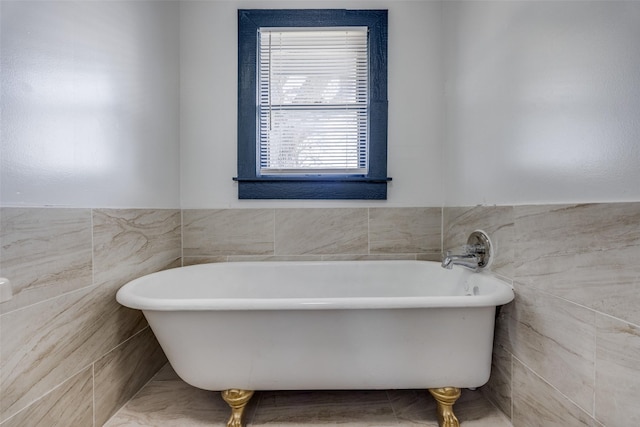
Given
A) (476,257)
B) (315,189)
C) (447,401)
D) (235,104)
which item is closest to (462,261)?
(476,257)

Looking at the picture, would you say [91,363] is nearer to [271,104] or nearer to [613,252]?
[271,104]

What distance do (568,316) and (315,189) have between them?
112 cm

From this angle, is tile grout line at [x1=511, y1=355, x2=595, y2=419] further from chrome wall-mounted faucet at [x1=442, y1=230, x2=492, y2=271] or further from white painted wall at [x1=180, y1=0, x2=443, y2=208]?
white painted wall at [x1=180, y1=0, x2=443, y2=208]

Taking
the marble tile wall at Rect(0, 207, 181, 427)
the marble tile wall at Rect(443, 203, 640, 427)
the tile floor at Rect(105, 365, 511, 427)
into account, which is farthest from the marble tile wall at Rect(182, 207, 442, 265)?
the tile floor at Rect(105, 365, 511, 427)

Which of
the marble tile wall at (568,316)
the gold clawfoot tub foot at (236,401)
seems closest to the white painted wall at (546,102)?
the marble tile wall at (568,316)

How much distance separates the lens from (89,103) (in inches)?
37.1

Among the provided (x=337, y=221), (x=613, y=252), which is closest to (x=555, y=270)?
(x=613, y=252)

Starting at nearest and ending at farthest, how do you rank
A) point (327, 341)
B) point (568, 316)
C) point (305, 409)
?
point (568, 316) → point (327, 341) → point (305, 409)

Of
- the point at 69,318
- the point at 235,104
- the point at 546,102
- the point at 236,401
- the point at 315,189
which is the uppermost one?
the point at 235,104

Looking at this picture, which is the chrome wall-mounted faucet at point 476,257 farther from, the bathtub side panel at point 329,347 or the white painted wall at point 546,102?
the bathtub side panel at point 329,347

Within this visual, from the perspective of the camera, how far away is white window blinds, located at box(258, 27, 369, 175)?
60.8 inches

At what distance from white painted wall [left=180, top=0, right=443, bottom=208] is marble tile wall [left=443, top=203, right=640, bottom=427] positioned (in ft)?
1.90

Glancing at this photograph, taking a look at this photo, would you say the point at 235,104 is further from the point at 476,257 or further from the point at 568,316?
the point at 568,316

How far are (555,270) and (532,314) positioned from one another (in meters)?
0.18
